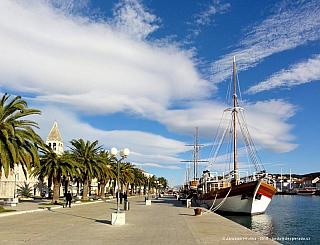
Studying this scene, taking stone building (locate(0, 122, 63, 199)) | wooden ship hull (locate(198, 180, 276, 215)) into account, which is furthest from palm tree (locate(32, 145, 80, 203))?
stone building (locate(0, 122, 63, 199))

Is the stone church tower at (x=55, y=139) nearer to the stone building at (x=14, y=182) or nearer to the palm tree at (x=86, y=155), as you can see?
the stone building at (x=14, y=182)

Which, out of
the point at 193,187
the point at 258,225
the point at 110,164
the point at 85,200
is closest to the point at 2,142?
the point at 258,225

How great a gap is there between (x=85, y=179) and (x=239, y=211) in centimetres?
2220

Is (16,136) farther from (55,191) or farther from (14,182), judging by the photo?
(14,182)

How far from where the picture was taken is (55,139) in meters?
82.5

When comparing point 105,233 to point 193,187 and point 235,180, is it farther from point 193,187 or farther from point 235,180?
point 193,187

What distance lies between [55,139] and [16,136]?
61205 mm

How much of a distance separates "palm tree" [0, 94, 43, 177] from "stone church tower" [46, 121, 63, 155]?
190ft

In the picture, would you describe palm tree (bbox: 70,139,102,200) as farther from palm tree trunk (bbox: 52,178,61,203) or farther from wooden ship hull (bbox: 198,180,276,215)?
wooden ship hull (bbox: 198,180,276,215)

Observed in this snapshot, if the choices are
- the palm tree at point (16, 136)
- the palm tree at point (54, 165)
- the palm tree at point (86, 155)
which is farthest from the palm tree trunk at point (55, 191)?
the palm tree at point (16, 136)

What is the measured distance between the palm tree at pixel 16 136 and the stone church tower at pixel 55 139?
57905mm

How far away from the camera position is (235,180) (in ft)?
130

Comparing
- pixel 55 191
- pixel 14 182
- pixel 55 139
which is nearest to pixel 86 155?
pixel 55 191

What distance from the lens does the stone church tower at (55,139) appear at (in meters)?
82.1
